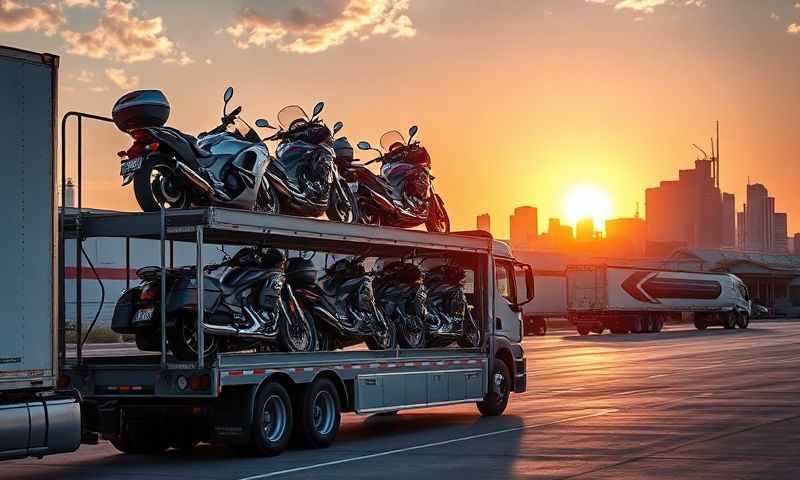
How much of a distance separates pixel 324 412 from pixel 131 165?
3829mm

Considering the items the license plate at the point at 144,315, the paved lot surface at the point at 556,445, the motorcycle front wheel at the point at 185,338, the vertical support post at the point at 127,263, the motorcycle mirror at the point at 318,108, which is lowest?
the paved lot surface at the point at 556,445

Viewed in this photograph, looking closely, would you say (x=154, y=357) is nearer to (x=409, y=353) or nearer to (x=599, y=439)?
(x=409, y=353)

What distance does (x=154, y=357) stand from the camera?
14789mm

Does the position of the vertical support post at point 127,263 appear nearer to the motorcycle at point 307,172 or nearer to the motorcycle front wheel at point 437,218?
the motorcycle at point 307,172

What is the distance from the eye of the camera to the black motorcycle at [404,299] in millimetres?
18312

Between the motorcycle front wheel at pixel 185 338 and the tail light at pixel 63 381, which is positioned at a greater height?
the motorcycle front wheel at pixel 185 338

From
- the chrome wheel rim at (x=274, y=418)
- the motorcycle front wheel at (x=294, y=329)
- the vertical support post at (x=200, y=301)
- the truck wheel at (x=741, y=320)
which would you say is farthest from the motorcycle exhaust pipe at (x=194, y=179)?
the truck wheel at (x=741, y=320)

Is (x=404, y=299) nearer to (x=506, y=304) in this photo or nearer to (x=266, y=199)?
(x=506, y=304)

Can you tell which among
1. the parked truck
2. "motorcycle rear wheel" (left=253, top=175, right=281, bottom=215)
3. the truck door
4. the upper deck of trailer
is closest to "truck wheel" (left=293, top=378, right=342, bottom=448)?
the upper deck of trailer

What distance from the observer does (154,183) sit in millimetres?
14242

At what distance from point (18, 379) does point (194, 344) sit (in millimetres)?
2916

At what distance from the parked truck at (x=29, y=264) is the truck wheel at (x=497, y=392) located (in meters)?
8.74

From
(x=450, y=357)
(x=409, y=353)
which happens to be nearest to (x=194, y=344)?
(x=409, y=353)

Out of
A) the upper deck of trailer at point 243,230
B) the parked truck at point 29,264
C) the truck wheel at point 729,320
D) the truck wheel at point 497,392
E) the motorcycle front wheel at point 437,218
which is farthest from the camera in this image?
the truck wheel at point 729,320
